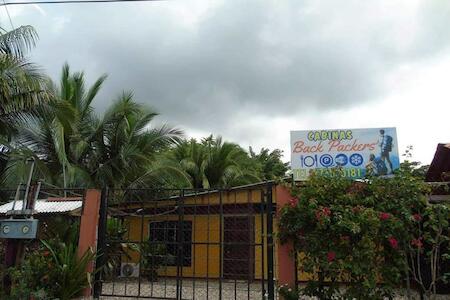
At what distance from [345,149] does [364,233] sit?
8.30m

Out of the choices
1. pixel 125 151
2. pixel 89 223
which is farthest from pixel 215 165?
pixel 89 223

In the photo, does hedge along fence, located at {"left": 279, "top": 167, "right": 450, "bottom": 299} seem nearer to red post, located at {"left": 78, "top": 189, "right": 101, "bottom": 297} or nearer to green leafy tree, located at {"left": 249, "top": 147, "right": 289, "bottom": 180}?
red post, located at {"left": 78, "top": 189, "right": 101, "bottom": 297}

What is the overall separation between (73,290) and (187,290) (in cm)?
350

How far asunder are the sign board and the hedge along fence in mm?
7545

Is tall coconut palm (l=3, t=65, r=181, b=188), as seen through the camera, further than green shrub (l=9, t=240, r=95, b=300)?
Yes

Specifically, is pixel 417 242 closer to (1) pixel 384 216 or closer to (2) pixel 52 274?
(1) pixel 384 216

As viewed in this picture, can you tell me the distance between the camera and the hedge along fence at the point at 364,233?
568 centimetres

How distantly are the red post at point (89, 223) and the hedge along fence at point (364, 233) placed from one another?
131 inches

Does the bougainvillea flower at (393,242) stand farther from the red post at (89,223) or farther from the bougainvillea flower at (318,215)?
the red post at (89,223)

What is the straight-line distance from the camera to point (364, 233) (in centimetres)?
570

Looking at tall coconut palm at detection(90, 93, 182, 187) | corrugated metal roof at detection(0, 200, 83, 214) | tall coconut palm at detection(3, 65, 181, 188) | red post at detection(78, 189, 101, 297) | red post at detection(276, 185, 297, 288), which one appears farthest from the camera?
tall coconut palm at detection(90, 93, 182, 187)

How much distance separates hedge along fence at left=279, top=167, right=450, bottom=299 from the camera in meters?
5.68

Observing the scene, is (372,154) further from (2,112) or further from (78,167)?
(2,112)

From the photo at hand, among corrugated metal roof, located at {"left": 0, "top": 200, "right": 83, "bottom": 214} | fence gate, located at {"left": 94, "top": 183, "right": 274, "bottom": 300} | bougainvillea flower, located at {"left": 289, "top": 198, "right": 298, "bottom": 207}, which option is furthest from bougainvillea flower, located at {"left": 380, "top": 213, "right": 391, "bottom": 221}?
corrugated metal roof, located at {"left": 0, "top": 200, "right": 83, "bottom": 214}
